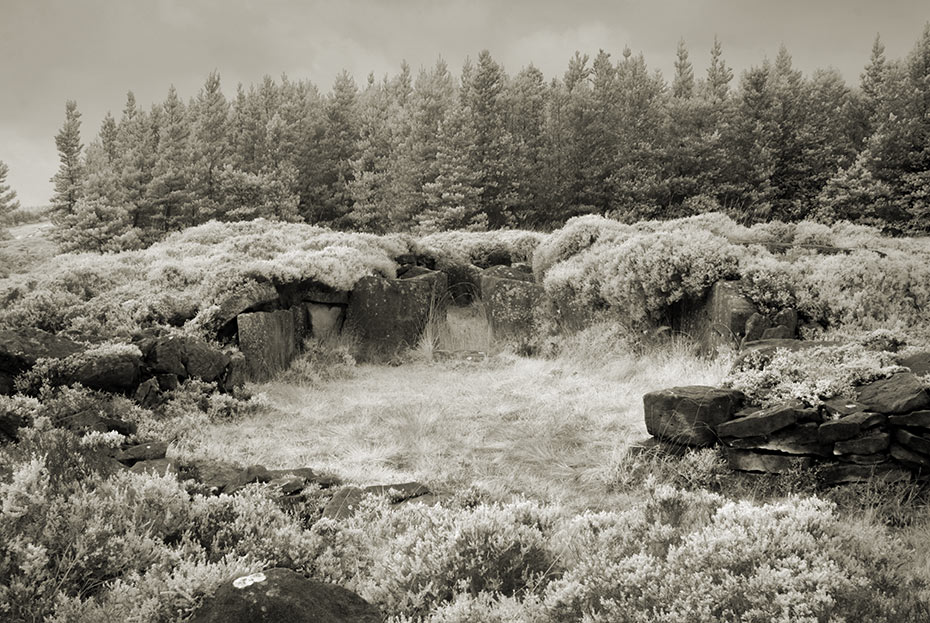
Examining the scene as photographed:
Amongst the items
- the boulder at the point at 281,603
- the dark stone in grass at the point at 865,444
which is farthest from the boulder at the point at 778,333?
the boulder at the point at 281,603

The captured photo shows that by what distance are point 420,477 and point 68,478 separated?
271 cm

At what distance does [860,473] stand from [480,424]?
12.9ft

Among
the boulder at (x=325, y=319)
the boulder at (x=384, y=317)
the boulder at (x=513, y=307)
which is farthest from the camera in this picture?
the boulder at (x=513, y=307)

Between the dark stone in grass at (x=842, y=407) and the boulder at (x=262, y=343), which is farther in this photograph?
the boulder at (x=262, y=343)

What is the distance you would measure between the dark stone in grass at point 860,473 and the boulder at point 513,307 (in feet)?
22.5

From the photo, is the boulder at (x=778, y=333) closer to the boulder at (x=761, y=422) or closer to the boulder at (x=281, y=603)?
the boulder at (x=761, y=422)

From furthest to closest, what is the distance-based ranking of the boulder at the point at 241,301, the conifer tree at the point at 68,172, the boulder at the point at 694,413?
the conifer tree at the point at 68,172 < the boulder at the point at 241,301 < the boulder at the point at 694,413

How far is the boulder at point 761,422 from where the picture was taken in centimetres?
463

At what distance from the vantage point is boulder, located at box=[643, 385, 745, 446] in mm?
5109

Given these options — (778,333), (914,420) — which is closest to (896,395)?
(914,420)

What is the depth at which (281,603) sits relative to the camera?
218 centimetres

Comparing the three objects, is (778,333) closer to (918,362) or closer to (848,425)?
(918,362)

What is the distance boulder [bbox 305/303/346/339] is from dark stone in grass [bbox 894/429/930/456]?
8.37m

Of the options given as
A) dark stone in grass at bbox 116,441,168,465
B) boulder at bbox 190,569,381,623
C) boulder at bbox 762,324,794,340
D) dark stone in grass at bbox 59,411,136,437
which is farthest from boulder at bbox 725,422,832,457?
dark stone in grass at bbox 59,411,136,437
